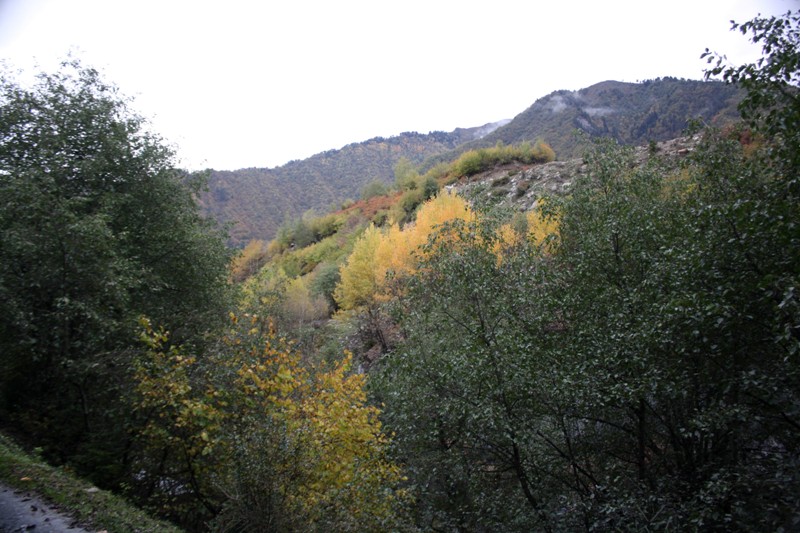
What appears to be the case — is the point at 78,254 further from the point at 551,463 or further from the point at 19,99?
the point at 551,463

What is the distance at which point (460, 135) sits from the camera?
192m

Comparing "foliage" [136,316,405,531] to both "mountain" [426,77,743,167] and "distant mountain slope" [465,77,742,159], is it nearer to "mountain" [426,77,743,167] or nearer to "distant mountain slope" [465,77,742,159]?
"distant mountain slope" [465,77,742,159]

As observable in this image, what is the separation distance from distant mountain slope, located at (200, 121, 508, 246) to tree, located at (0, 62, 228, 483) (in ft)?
252

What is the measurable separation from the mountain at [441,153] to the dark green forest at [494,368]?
255 feet

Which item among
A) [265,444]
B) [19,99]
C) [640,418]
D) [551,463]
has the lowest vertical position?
[551,463]

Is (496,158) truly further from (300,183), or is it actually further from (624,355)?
(300,183)

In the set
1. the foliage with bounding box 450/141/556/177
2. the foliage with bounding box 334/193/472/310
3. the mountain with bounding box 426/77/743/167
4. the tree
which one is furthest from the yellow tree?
the mountain with bounding box 426/77/743/167

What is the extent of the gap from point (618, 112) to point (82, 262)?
126985 mm

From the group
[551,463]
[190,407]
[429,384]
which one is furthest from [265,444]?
[551,463]

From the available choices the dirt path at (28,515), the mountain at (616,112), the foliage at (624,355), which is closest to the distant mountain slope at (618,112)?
the mountain at (616,112)

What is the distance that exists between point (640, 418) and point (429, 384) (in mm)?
3739

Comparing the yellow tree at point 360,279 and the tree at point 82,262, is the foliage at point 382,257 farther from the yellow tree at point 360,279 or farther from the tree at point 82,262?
the tree at point 82,262

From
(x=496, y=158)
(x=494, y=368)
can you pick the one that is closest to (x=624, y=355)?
(x=494, y=368)

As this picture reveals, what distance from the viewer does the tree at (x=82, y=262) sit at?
8695mm
